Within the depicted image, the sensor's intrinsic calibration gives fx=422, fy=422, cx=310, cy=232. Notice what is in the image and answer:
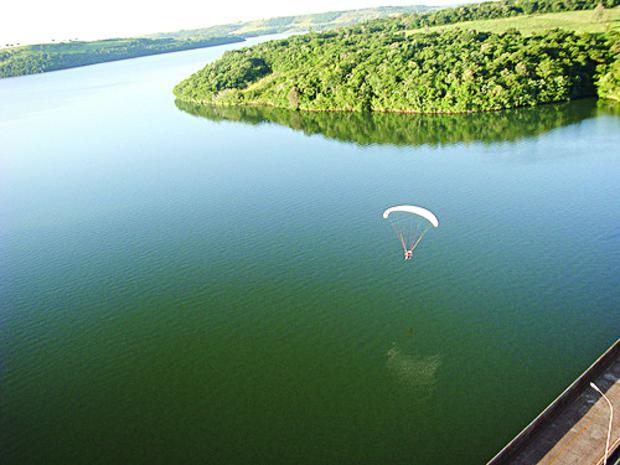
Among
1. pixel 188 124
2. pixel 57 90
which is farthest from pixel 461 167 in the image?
pixel 57 90

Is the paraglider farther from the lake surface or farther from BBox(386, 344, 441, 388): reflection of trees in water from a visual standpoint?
BBox(386, 344, 441, 388): reflection of trees in water

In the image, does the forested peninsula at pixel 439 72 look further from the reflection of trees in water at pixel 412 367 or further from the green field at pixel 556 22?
the reflection of trees in water at pixel 412 367

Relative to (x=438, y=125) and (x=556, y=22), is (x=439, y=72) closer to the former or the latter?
(x=438, y=125)

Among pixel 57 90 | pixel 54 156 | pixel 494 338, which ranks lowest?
pixel 494 338

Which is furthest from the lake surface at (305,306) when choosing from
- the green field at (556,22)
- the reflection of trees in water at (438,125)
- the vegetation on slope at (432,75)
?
the green field at (556,22)

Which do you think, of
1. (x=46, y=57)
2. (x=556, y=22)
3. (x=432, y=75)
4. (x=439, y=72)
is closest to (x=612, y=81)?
(x=439, y=72)

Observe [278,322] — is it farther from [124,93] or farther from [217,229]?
[124,93]
